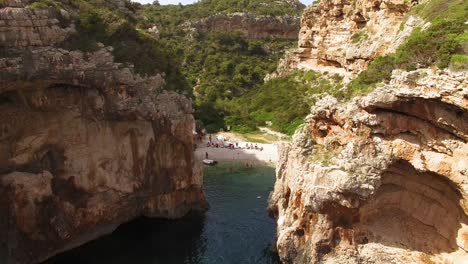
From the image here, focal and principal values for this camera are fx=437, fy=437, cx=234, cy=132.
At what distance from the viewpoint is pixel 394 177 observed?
22.6 metres

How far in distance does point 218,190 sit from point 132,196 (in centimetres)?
1283

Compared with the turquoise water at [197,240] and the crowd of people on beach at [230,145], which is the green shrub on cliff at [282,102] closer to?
the crowd of people on beach at [230,145]

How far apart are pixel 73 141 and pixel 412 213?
74.7ft

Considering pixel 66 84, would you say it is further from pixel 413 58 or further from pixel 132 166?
pixel 413 58

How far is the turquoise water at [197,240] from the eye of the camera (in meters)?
29.8

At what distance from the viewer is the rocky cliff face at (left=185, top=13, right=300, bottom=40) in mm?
122562

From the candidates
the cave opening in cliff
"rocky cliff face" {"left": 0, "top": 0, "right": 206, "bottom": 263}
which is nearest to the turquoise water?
"rocky cliff face" {"left": 0, "top": 0, "right": 206, "bottom": 263}

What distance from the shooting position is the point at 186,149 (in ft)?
120

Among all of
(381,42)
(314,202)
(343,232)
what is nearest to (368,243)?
(343,232)

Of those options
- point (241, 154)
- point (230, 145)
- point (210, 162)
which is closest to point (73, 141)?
point (210, 162)

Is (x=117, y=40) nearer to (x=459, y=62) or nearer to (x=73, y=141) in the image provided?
(x=73, y=141)

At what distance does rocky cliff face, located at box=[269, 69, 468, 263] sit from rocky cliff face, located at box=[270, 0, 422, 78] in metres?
29.5

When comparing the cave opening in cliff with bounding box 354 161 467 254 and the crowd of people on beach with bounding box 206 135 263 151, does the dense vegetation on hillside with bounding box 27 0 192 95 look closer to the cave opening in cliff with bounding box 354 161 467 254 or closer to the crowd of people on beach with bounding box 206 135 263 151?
the cave opening in cliff with bounding box 354 161 467 254

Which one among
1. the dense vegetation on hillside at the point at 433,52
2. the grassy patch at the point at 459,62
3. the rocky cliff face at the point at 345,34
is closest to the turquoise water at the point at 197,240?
the dense vegetation on hillside at the point at 433,52
